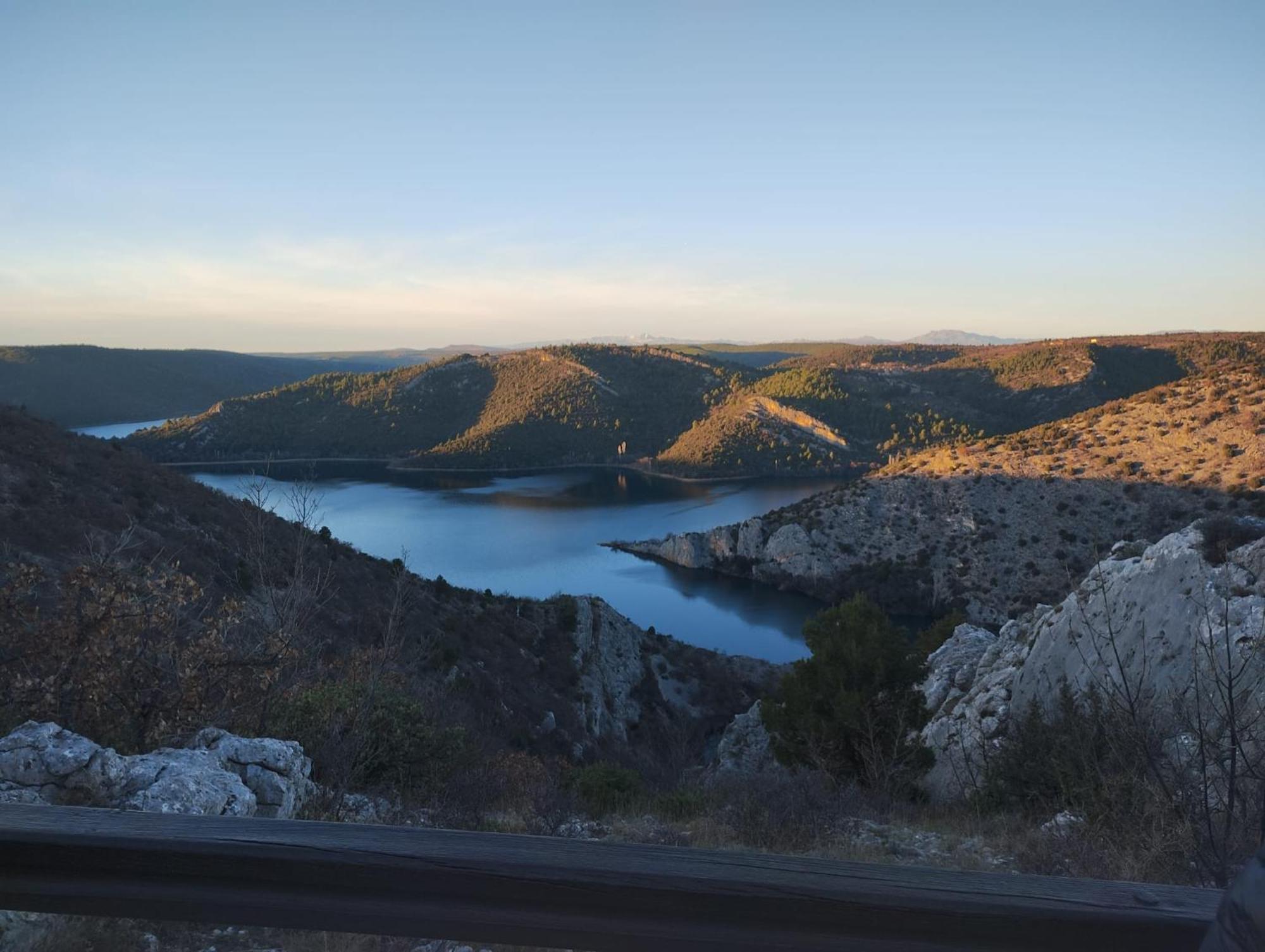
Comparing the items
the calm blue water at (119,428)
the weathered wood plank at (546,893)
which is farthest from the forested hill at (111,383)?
the weathered wood plank at (546,893)

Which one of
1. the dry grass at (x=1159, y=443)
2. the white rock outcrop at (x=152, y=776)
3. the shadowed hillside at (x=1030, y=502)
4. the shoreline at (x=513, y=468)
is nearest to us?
the white rock outcrop at (x=152, y=776)

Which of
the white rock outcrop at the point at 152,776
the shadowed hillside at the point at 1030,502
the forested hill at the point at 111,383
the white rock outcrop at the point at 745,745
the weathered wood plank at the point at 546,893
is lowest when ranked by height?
the white rock outcrop at the point at 745,745

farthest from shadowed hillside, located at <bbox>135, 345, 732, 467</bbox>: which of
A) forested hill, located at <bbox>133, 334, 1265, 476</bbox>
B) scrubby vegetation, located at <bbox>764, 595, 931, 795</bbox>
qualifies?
scrubby vegetation, located at <bbox>764, 595, 931, 795</bbox>

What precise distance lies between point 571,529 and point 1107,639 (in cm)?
5452

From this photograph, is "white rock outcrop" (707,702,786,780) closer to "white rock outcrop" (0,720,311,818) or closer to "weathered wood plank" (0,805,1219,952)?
"white rock outcrop" (0,720,311,818)

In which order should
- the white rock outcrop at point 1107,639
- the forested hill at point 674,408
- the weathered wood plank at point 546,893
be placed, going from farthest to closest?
1. the forested hill at point 674,408
2. the white rock outcrop at point 1107,639
3. the weathered wood plank at point 546,893

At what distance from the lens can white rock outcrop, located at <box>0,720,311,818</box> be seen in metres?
3.82

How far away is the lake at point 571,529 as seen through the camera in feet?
143

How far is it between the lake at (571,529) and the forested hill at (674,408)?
493cm

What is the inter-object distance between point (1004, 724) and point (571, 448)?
82.1 metres

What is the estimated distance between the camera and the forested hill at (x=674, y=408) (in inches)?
2953

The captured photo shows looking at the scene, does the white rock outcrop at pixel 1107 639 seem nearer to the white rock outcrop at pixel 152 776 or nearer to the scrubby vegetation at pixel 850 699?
the scrubby vegetation at pixel 850 699

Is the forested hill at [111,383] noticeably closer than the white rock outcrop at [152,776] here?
No

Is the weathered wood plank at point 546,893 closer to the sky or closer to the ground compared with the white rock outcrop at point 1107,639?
closer to the sky
